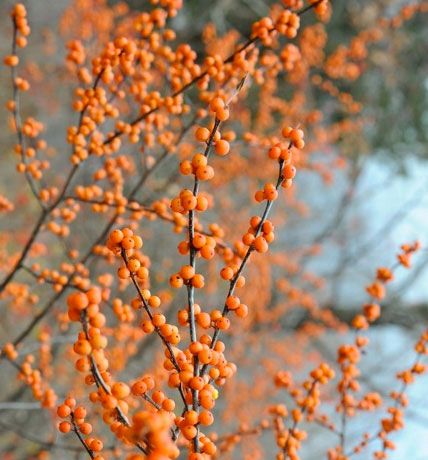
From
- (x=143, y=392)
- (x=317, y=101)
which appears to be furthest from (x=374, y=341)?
(x=143, y=392)

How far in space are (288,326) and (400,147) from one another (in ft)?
7.69

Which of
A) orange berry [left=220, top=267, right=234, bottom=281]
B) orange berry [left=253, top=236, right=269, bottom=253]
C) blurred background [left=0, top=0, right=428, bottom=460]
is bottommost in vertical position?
orange berry [left=220, top=267, right=234, bottom=281]

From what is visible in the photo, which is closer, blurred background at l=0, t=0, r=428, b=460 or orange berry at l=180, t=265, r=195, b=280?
orange berry at l=180, t=265, r=195, b=280

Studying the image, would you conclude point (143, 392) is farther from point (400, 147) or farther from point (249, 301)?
point (400, 147)

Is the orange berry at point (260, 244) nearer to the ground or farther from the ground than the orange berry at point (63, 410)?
farther from the ground

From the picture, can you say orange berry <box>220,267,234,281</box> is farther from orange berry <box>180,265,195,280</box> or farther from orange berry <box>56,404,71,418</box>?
orange berry <box>56,404,71,418</box>

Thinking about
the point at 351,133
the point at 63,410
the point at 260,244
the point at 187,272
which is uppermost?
the point at 351,133

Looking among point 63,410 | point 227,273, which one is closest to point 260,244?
point 227,273

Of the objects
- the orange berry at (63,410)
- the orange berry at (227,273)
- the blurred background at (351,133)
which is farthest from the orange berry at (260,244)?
the blurred background at (351,133)

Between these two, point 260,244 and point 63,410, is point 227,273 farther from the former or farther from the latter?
point 63,410

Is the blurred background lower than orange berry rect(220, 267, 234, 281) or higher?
higher

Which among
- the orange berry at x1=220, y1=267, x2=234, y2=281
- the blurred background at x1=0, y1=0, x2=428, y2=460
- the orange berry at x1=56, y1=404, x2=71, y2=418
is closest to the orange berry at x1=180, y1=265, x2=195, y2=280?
the orange berry at x1=220, y1=267, x2=234, y2=281

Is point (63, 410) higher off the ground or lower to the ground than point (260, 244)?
lower

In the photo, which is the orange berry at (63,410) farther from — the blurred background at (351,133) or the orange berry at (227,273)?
the blurred background at (351,133)
